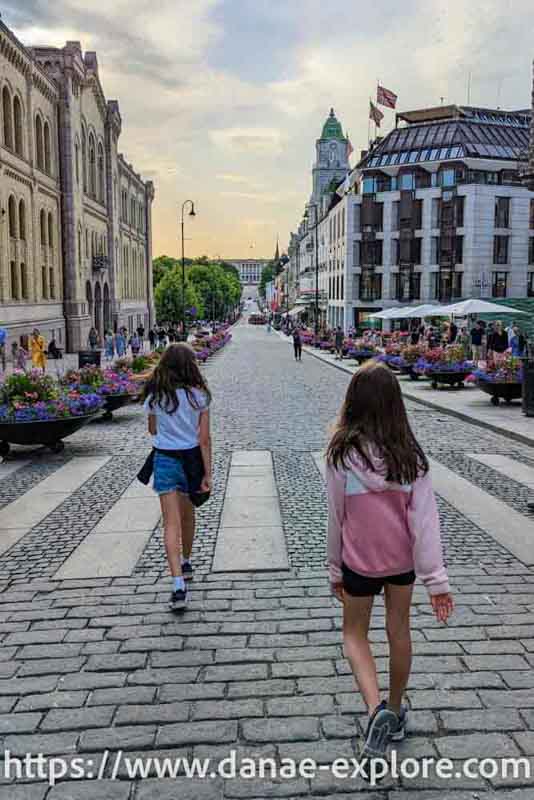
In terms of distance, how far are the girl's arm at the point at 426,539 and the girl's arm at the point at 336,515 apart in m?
0.31

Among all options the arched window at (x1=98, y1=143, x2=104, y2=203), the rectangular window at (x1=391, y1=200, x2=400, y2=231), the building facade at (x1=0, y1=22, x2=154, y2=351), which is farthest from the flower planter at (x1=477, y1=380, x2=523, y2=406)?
the rectangular window at (x1=391, y1=200, x2=400, y2=231)

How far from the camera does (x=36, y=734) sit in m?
3.43

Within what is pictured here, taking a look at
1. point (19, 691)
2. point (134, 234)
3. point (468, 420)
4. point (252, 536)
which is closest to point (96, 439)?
point (252, 536)

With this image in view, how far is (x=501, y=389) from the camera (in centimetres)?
1564

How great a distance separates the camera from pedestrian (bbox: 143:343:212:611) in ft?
16.0

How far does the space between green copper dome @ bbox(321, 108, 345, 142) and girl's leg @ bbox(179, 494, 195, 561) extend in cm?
12065

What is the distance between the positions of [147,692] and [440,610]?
1660 mm

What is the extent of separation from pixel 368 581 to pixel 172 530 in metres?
2.02

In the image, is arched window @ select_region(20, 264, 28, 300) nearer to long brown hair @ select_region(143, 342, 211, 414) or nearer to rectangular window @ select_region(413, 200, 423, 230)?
long brown hair @ select_region(143, 342, 211, 414)

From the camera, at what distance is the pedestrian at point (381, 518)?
309cm

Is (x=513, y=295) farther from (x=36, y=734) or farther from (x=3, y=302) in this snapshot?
(x=36, y=734)

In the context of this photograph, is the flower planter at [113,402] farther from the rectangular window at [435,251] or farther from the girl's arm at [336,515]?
the rectangular window at [435,251]

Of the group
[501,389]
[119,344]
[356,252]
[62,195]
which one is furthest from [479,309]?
[356,252]

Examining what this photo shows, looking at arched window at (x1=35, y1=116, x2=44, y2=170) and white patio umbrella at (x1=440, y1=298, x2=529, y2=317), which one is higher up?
arched window at (x1=35, y1=116, x2=44, y2=170)
